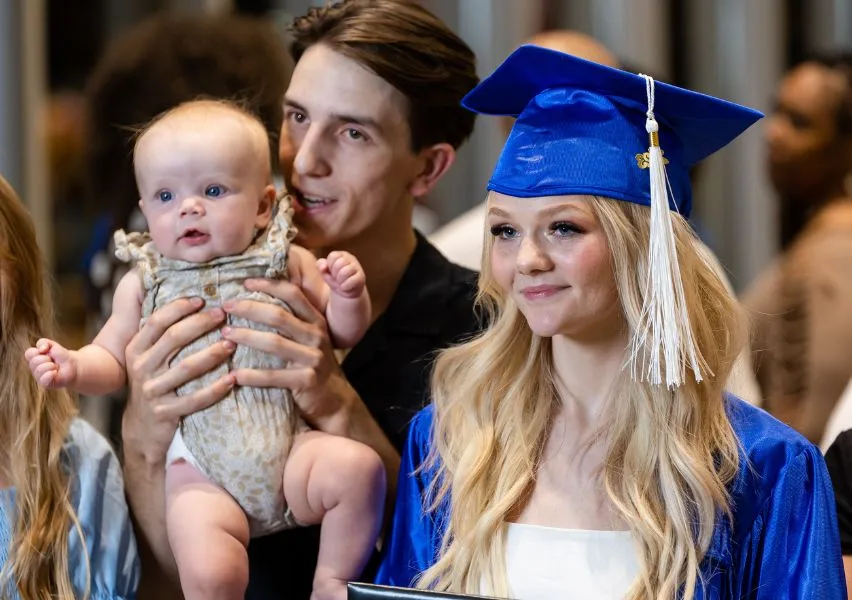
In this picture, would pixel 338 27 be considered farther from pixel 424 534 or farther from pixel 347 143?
pixel 424 534

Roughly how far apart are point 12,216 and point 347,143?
23.8 inches

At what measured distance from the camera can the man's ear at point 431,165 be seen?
102 inches

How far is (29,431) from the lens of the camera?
7.43 ft

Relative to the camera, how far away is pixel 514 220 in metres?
1.96

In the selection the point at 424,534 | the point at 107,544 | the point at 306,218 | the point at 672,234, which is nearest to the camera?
the point at 672,234

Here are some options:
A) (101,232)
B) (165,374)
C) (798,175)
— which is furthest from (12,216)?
(798,175)

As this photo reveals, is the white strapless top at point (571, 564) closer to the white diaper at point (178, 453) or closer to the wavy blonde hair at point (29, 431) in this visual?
the white diaper at point (178, 453)

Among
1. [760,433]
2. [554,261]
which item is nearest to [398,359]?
[554,261]

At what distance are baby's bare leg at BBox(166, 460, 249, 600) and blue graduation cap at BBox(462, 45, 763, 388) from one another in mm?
671

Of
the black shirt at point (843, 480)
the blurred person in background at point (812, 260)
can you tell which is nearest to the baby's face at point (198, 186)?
the black shirt at point (843, 480)

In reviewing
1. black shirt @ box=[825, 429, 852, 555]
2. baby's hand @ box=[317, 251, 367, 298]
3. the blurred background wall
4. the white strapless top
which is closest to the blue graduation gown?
the white strapless top

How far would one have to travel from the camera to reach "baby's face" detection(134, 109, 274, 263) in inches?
85.4

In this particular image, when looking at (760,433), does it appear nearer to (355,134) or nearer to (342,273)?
Result: (342,273)

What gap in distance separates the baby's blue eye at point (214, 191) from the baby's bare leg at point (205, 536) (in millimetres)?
449
